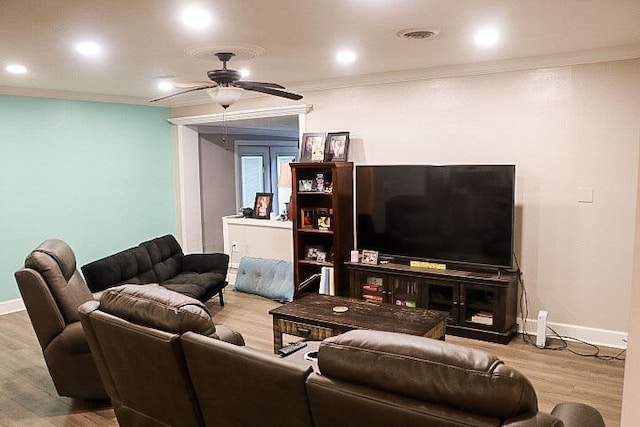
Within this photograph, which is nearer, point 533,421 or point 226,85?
point 533,421

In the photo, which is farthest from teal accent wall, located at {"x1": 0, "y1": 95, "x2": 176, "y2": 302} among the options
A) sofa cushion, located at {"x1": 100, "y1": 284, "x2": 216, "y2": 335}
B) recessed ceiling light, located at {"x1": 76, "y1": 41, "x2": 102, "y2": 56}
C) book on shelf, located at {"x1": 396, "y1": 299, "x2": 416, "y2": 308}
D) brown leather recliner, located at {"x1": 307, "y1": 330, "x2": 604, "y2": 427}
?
brown leather recliner, located at {"x1": 307, "y1": 330, "x2": 604, "y2": 427}

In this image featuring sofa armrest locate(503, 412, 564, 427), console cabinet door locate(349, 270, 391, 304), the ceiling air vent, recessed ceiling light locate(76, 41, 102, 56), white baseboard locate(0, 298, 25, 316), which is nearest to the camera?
sofa armrest locate(503, 412, 564, 427)

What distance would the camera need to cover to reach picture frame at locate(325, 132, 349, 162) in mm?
5445

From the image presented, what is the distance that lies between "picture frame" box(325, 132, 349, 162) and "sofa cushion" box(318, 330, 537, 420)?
12.3ft

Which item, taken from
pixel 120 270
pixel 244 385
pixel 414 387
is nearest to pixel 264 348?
pixel 120 270

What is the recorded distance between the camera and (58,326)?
329 cm

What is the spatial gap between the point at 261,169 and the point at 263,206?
8.53 ft

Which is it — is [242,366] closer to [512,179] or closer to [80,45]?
[80,45]

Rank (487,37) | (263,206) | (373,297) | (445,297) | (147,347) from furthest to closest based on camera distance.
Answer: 1. (263,206)
2. (373,297)
3. (445,297)
4. (487,37)
5. (147,347)

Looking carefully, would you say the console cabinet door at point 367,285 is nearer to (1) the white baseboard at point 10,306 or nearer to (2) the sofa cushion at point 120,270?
(2) the sofa cushion at point 120,270

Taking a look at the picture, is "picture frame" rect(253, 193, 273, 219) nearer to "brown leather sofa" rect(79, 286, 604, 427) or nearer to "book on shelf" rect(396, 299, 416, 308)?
"book on shelf" rect(396, 299, 416, 308)

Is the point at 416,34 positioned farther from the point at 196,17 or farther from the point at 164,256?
the point at 164,256

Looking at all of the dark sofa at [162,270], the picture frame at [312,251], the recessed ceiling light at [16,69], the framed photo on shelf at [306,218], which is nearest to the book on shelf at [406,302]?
the picture frame at [312,251]

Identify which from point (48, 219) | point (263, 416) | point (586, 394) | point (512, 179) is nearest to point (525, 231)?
point (512, 179)
